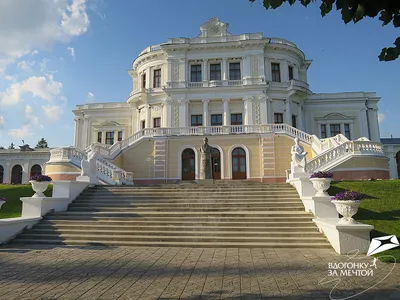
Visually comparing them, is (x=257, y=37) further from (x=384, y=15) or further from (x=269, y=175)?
(x=384, y=15)

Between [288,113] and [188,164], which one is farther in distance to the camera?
[288,113]

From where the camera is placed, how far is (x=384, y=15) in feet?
12.8

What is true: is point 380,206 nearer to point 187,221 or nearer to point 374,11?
point 187,221

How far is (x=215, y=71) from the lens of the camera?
33.8 metres

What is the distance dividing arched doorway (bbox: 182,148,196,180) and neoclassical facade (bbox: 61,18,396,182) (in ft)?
0.30

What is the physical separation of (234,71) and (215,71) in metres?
2.18

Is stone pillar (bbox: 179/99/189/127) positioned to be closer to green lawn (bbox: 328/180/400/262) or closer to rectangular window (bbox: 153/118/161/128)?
rectangular window (bbox: 153/118/161/128)

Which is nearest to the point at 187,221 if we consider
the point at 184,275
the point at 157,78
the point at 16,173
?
the point at 184,275

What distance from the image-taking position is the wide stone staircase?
32.4 feet

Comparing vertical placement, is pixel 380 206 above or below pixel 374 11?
below

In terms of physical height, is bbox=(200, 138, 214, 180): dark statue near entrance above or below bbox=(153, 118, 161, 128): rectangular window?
below

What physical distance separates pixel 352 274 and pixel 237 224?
191 inches

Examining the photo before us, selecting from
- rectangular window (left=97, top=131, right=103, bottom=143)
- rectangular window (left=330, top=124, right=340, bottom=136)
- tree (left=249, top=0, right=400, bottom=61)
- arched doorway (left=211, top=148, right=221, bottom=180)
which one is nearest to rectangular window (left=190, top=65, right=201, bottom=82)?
arched doorway (left=211, top=148, right=221, bottom=180)

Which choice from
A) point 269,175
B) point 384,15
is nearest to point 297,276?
point 384,15
